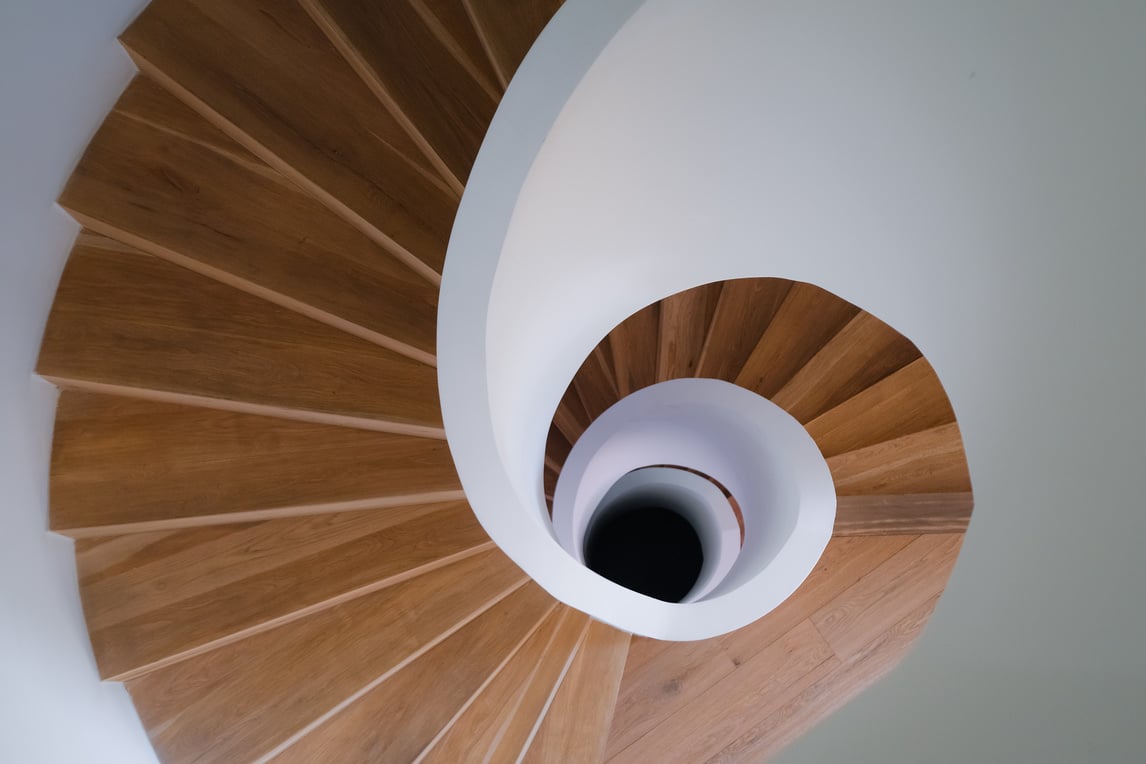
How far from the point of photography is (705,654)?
120 inches

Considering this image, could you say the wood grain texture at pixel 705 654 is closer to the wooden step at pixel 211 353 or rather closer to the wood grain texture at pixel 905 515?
the wood grain texture at pixel 905 515

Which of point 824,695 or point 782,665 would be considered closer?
point 824,695

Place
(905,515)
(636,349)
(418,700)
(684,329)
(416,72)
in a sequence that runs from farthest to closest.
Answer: (636,349)
(684,329)
(905,515)
(418,700)
(416,72)

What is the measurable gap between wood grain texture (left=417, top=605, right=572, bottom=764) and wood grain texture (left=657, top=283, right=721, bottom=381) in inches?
91.4

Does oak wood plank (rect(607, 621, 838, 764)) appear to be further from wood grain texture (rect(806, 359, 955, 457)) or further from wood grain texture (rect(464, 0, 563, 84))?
wood grain texture (rect(464, 0, 563, 84))

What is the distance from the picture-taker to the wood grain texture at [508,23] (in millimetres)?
2490

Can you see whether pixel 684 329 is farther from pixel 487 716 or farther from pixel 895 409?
pixel 487 716

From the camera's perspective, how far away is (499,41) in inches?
98.1

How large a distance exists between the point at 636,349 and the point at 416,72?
274 cm

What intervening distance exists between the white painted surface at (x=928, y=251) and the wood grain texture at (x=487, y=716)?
2.27ft

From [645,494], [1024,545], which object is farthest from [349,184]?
[645,494]

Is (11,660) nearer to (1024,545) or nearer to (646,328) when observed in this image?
(1024,545)

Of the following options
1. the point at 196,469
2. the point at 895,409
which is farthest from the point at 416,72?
the point at 895,409

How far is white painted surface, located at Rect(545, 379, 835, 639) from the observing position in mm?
3070
